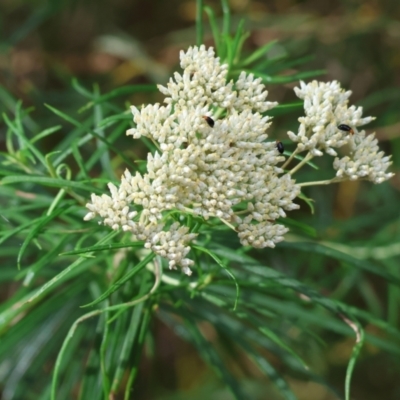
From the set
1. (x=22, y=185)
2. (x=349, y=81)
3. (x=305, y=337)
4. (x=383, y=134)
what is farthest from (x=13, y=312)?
(x=349, y=81)

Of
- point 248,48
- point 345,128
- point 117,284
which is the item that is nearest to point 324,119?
point 345,128

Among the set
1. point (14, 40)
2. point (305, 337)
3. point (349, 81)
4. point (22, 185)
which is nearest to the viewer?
point (22, 185)

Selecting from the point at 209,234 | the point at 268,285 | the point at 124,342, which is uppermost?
the point at 209,234

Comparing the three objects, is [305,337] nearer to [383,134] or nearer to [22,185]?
[383,134]

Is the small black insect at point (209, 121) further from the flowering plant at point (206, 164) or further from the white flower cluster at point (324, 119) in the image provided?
the white flower cluster at point (324, 119)

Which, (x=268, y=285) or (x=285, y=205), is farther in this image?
(x=268, y=285)

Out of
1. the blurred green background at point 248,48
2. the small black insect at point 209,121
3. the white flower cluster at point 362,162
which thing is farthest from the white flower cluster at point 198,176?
the blurred green background at point 248,48

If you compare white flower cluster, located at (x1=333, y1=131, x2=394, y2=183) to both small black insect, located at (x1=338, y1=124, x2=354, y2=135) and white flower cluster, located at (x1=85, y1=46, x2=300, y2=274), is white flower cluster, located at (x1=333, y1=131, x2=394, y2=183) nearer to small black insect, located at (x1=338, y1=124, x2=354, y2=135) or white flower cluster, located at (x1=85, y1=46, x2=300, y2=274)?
small black insect, located at (x1=338, y1=124, x2=354, y2=135)
